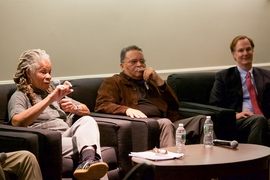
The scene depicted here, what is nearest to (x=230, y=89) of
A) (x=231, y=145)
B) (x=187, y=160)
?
(x=231, y=145)

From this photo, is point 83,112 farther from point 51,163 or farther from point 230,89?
point 230,89

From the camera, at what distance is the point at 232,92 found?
480 centimetres

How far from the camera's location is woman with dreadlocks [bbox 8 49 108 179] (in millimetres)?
3313

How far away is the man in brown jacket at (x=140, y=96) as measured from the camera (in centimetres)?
414

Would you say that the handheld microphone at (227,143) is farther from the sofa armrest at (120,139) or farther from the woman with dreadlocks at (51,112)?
the woman with dreadlocks at (51,112)

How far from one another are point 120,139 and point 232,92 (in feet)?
5.05

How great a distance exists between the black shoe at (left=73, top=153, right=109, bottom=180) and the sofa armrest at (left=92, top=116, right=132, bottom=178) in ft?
1.54

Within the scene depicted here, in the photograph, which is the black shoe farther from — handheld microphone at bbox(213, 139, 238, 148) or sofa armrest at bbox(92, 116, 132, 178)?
handheld microphone at bbox(213, 139, 238, 148)

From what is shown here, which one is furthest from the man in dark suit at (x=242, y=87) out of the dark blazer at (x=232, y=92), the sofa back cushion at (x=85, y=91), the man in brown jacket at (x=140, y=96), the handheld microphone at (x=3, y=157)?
the handheld microphone at (x=3, y=157)

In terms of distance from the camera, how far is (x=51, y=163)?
319 centimetres

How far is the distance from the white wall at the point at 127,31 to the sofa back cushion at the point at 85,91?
13.5 inches

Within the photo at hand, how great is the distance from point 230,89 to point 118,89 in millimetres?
1154

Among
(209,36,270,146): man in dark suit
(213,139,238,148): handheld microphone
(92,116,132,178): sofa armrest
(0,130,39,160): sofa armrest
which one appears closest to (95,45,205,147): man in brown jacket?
(92,116,132,178): sofa armrest

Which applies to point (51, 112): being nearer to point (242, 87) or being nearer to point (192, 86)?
point (192, 86)
